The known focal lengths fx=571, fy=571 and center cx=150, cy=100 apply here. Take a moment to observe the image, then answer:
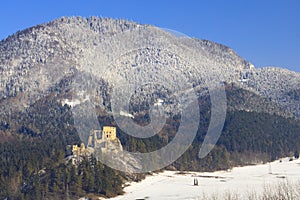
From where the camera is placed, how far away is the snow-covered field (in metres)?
62.6

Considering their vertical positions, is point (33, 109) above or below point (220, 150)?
above

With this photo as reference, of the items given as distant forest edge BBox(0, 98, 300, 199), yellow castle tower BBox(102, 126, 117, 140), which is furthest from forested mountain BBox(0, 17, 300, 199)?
yellow castle tower BBox(102, 126, 117, 140)

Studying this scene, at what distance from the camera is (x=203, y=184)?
2869 inches

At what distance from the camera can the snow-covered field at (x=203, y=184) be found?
6262cm

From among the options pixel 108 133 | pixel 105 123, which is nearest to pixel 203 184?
pixel 108 133

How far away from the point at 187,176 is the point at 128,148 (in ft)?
38.6

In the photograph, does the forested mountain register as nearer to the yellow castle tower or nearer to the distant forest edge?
the distant forest edge

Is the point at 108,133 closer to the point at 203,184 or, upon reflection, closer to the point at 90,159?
the point at 90,159

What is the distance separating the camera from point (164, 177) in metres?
81.1

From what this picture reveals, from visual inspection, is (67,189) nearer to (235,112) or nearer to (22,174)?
(22,174)

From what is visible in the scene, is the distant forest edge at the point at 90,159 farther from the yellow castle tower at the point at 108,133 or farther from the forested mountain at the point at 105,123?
Answer: the yellow castle tower at the point at 108,133

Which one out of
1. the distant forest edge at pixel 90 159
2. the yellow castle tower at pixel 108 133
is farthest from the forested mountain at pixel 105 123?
the yellow castle tower at pixel 108 133

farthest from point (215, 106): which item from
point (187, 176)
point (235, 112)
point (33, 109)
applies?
point (187, 176)

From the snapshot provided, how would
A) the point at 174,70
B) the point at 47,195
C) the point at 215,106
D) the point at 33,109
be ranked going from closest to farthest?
the point at 47,195 < the point at 215,106 < the point at 33,109 < the point at 174,70
